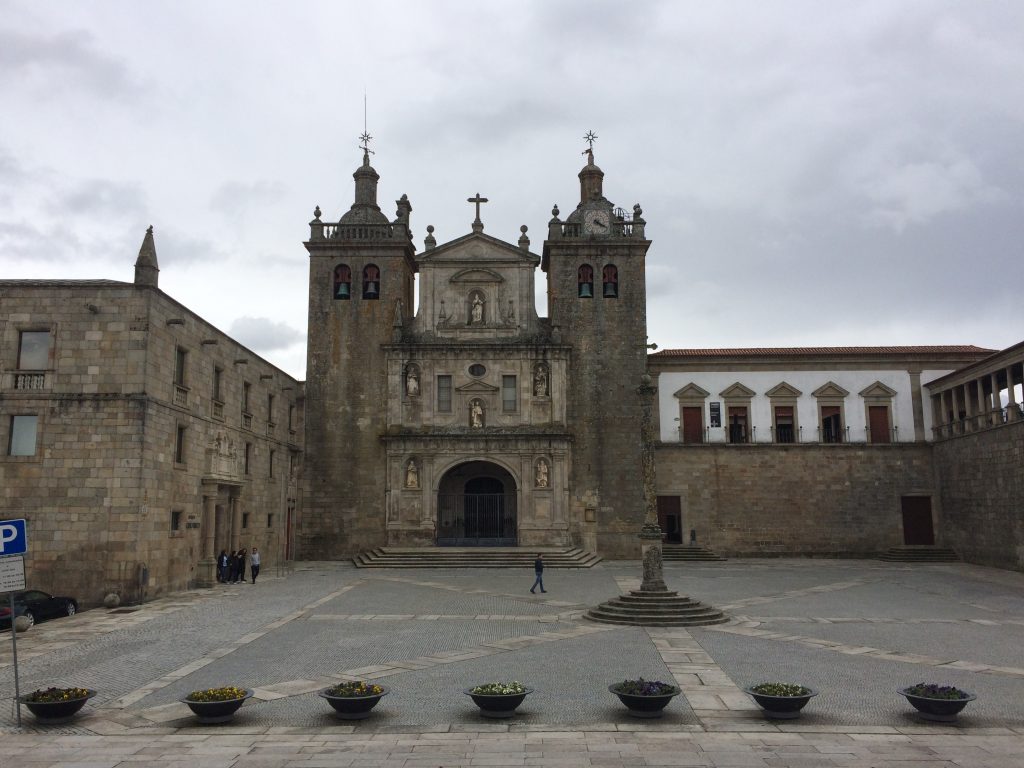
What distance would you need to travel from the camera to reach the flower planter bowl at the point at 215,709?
1104cm

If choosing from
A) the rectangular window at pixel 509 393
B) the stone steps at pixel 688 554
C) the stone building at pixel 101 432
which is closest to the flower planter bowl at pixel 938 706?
the stone building at pixel 101 432

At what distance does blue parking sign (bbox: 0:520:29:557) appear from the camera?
440 inches

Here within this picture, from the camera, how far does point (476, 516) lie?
3997 cm

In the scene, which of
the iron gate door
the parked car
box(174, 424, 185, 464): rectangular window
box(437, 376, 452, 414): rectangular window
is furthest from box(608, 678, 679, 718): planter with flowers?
box(437, 376, 452, 414): rectangular window

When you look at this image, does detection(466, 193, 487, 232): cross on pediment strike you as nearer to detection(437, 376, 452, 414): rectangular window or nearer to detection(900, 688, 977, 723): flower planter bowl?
detection(437, 376, 452, 414): rectangular window

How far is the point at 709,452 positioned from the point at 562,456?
8139mm

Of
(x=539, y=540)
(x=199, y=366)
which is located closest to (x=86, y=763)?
(x=199, y=366)

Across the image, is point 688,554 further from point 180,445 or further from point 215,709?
point 215,709

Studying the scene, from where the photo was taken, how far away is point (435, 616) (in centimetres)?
2122

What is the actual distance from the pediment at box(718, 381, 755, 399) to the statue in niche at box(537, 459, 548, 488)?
10730 millimetres

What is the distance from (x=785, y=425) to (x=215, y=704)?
3613 centimetres

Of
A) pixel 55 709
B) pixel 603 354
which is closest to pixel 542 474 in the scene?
pixel 603 354

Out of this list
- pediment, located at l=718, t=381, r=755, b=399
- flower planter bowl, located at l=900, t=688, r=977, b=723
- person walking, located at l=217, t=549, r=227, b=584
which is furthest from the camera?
pediment, located at l=718, t=381, r=755, b=399

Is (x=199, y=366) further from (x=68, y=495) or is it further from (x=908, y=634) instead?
(x=908, y=634)
